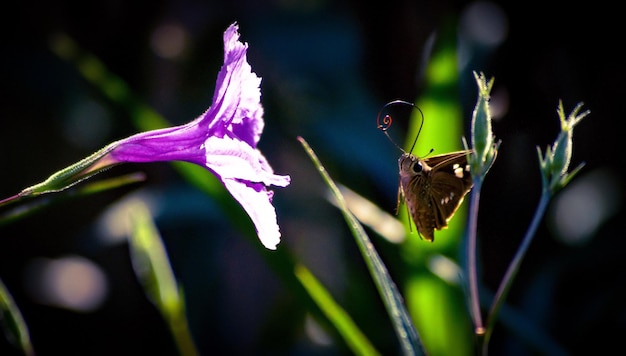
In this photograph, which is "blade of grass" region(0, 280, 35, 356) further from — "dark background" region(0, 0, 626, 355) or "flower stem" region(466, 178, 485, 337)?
"dark background" region(0, 0, 626, 355)

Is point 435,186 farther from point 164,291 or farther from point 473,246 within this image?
point 164,291

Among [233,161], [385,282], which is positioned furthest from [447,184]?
[233,161]

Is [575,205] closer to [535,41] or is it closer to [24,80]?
[535,41]

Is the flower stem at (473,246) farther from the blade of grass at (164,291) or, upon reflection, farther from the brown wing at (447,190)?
the blade of grass at (164,291)

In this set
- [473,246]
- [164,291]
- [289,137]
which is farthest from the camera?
[289,137]

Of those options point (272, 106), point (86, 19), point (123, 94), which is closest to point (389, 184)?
point (272, 106)

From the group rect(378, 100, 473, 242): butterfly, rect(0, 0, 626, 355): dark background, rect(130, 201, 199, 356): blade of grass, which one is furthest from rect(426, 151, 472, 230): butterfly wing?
rect(0, 0, 626, 355): dark background
